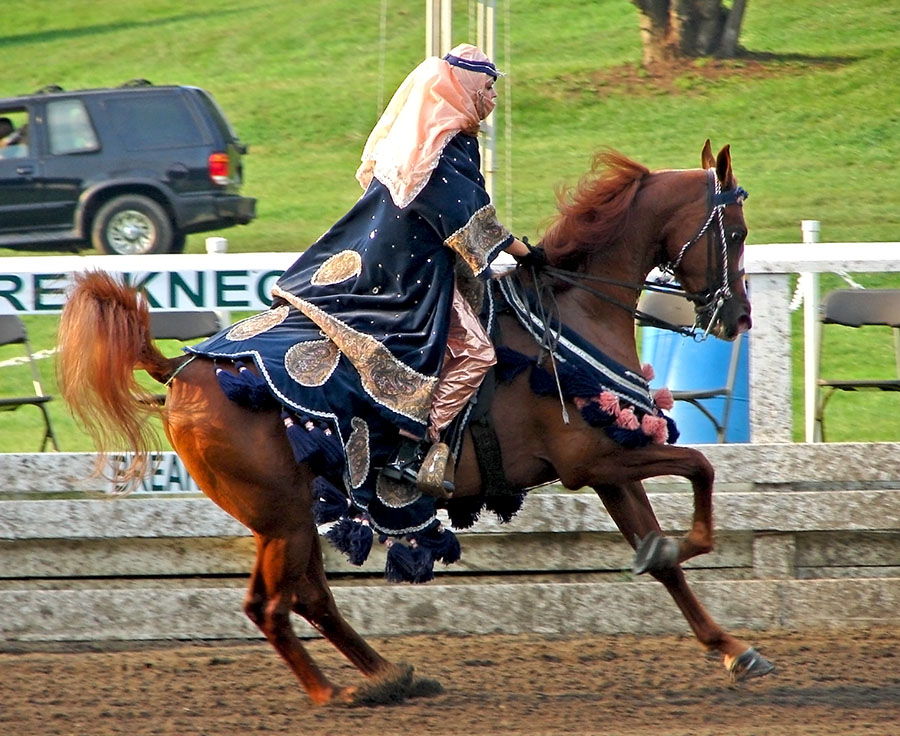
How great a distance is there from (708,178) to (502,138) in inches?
528

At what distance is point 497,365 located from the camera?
16.8 feet

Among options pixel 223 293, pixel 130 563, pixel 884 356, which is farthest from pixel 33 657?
pixel 884 356

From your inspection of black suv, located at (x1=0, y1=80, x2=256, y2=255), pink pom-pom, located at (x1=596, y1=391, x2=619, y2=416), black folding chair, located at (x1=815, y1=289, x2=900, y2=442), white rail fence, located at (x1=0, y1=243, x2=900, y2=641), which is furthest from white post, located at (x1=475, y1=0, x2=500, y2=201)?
black suv, located at (x1=0, y1=80, x2=256, y2=255)

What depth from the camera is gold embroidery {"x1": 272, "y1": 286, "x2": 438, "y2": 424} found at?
494 cm

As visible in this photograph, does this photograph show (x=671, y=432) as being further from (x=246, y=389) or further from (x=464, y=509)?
(x=246, y=389)

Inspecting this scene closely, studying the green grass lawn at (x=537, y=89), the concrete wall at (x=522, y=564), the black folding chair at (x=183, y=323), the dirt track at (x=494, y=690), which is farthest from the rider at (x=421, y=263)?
the green grass lawn at (x=537, y=89)

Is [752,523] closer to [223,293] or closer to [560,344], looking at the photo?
[560,344]

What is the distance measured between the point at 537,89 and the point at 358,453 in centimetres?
1541

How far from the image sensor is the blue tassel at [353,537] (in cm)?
505

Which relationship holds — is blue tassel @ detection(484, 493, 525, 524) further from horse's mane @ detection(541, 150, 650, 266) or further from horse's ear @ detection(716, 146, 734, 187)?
horse's ear @ detection(716, 146, 734, 187)

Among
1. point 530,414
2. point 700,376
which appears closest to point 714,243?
point 530,414

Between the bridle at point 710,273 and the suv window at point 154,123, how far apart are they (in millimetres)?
9979

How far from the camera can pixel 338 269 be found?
5086mm

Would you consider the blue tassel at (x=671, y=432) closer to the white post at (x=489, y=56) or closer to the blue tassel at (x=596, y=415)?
the blue tassel at (x=596, y=415)
